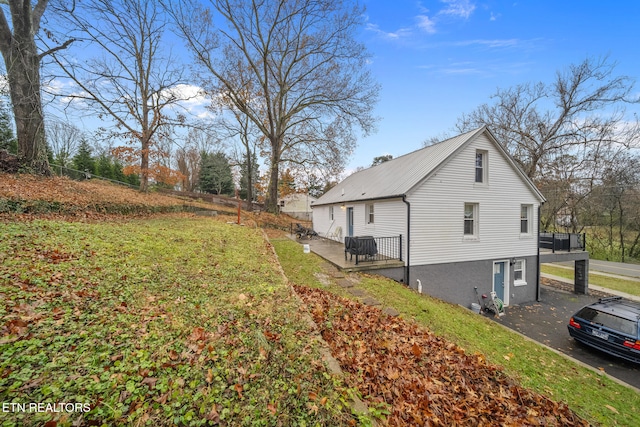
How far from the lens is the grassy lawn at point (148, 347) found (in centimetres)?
186

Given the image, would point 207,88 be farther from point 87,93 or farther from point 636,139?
point 636,139

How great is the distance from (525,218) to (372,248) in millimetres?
8399

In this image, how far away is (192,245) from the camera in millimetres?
6812

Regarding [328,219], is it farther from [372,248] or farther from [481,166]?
[481,166]

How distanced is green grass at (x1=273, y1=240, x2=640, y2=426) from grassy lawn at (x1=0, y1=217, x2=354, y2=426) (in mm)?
3363

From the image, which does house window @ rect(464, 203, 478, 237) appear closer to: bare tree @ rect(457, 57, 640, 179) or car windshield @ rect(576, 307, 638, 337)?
car windshield @ rect(576, 307, 638, 337)

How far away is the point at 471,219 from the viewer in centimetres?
1064

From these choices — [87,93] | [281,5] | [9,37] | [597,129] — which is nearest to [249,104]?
[281,5]

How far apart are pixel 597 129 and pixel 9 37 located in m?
32.9

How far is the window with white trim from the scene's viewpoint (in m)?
10.8

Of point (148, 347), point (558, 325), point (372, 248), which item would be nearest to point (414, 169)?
point (372, 248)

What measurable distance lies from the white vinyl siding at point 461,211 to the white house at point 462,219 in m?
0.04

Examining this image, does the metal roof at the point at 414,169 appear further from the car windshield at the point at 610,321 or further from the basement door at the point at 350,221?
the car windshield at the point at 610,321

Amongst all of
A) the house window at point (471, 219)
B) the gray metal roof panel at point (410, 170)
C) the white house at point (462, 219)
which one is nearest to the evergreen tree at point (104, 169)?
the gray metal roof panel at point (410, 170)
